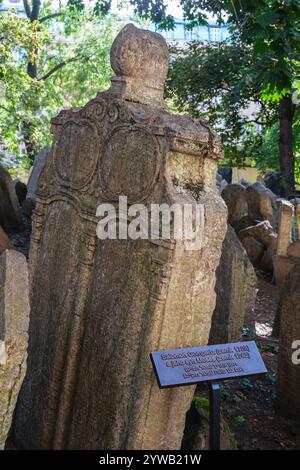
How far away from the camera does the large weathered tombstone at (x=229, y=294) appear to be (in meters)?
5.56

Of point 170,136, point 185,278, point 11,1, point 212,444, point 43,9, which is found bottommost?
point 212,444

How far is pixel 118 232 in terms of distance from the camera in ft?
12.2

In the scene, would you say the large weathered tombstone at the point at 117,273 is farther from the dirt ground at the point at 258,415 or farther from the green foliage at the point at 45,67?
the green foliage at the point at 45,67

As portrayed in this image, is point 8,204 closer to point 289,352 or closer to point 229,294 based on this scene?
point 229,294

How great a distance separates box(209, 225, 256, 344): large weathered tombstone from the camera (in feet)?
18.2

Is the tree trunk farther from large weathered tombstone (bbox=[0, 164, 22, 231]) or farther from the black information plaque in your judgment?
the black information plaque

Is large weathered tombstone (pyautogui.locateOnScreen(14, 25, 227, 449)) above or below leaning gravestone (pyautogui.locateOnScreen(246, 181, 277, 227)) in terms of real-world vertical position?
below

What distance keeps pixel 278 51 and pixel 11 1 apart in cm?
3075

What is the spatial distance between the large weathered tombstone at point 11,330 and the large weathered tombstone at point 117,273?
1.00 meters

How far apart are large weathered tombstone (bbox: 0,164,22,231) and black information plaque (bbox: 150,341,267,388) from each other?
687 centimetres

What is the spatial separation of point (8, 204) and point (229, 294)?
5.37 metres

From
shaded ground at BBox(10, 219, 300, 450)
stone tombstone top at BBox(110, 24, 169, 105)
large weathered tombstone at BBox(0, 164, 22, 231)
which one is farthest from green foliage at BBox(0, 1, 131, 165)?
shaded ground at BBox(10, 219, 300, 450)

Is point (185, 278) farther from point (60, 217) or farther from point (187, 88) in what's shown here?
point (187, 88)

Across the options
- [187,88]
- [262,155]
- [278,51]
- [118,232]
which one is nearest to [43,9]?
[187,88]
